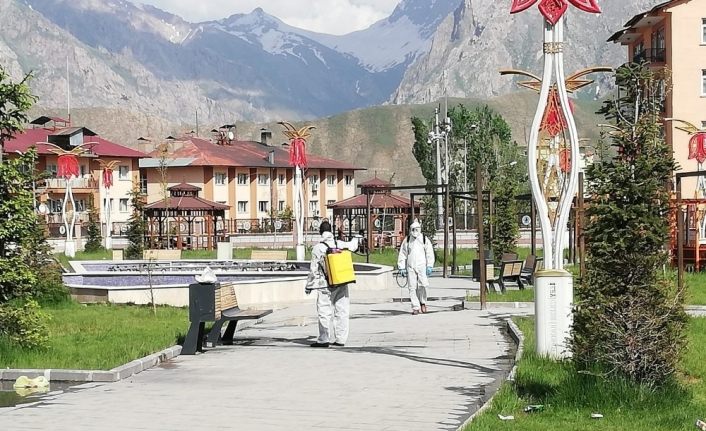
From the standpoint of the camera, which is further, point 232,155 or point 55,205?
point 232,155

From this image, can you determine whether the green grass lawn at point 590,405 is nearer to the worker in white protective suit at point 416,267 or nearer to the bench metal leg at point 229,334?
the bench metal leg at point 229,334

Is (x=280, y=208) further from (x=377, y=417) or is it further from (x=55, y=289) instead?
(x=377, y=417)

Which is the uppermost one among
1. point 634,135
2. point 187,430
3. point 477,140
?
point 477,140

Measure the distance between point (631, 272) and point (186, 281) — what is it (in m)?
18.3

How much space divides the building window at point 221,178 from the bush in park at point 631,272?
7069 cm

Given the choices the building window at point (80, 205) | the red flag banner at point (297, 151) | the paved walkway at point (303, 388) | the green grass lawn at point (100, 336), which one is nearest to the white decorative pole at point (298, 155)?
the red flag banner at point (297, 151)

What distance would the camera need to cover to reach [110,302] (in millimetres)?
20953

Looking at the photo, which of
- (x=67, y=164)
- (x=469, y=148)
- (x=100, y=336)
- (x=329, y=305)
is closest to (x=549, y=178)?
(x=329, y=305)

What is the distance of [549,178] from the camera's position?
481 inches

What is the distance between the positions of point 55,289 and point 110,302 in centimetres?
117

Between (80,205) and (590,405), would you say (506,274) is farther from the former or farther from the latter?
(80,205)

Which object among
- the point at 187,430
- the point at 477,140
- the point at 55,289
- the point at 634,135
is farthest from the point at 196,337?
the point at 477,140

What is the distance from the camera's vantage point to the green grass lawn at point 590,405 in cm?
741

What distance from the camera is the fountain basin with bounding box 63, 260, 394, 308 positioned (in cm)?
2075
